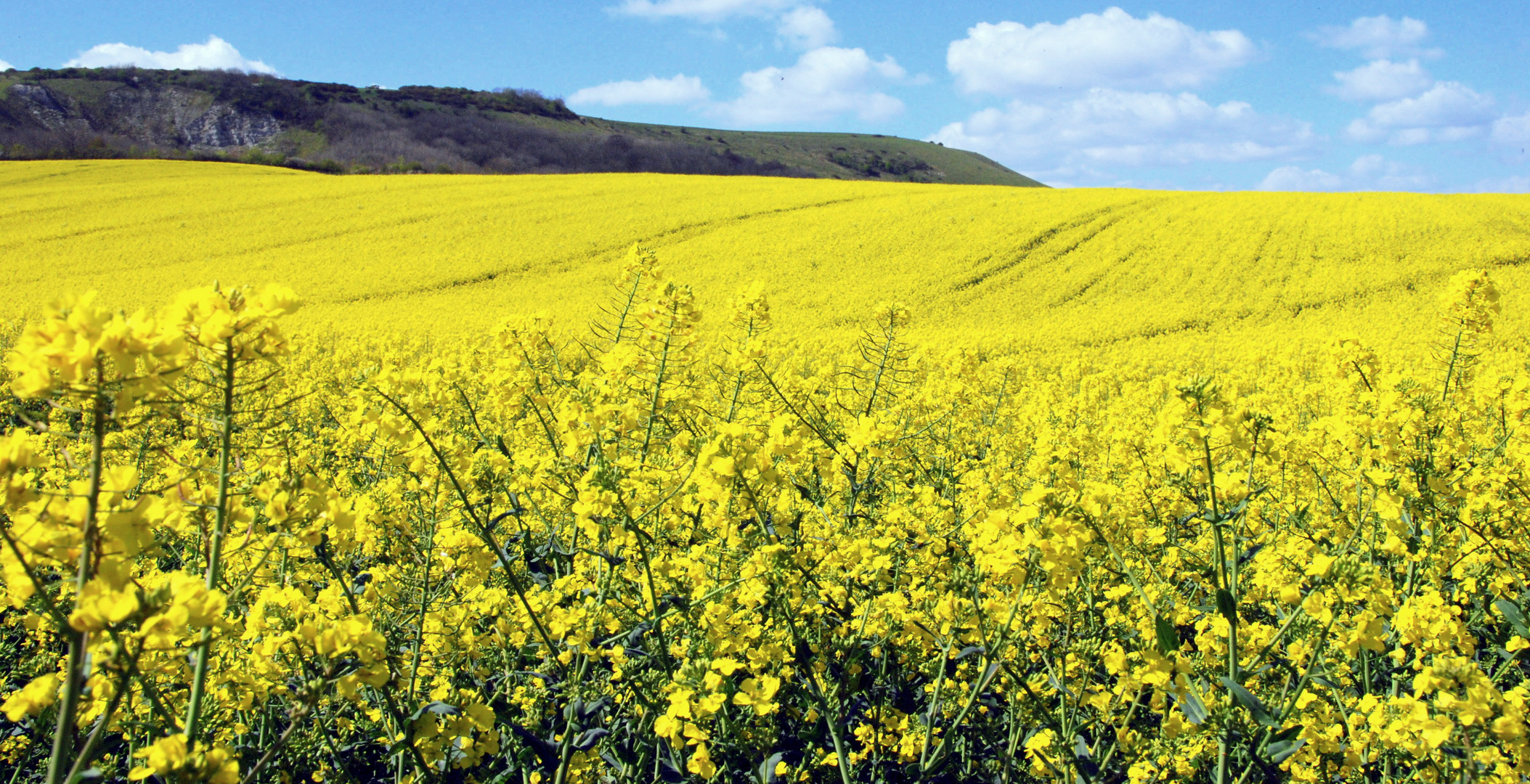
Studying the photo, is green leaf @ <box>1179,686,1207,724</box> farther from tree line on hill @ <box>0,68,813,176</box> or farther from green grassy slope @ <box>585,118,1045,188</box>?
green grassy slope @ <box>585,118,1045,188</box>

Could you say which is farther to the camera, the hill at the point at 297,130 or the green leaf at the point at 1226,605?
the hill at the point at 297,130

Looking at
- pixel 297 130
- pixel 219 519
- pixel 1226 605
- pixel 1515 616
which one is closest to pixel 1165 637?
pixel 1226 605

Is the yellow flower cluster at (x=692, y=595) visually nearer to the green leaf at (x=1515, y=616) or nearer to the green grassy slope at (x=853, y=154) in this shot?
the green leaf at (x=1515, y=616)

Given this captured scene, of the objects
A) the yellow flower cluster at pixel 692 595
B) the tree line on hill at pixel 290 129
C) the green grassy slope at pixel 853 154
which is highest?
the green grassy slope at pixel 853 154

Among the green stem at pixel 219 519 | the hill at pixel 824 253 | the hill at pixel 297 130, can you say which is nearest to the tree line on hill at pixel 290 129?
the hill at pixel 297 130

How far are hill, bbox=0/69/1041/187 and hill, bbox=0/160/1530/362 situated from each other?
1083 cm

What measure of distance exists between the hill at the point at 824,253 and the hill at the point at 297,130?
1083cm

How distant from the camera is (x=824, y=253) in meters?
22.5

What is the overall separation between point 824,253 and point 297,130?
40.3 meters

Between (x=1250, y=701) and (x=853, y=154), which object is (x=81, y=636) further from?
(x=853, y=154)

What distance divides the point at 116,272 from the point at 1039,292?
23589mm

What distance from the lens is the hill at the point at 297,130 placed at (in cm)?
4041

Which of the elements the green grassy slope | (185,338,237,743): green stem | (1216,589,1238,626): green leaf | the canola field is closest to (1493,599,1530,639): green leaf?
the canola field

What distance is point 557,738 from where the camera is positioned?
7.81 feet
